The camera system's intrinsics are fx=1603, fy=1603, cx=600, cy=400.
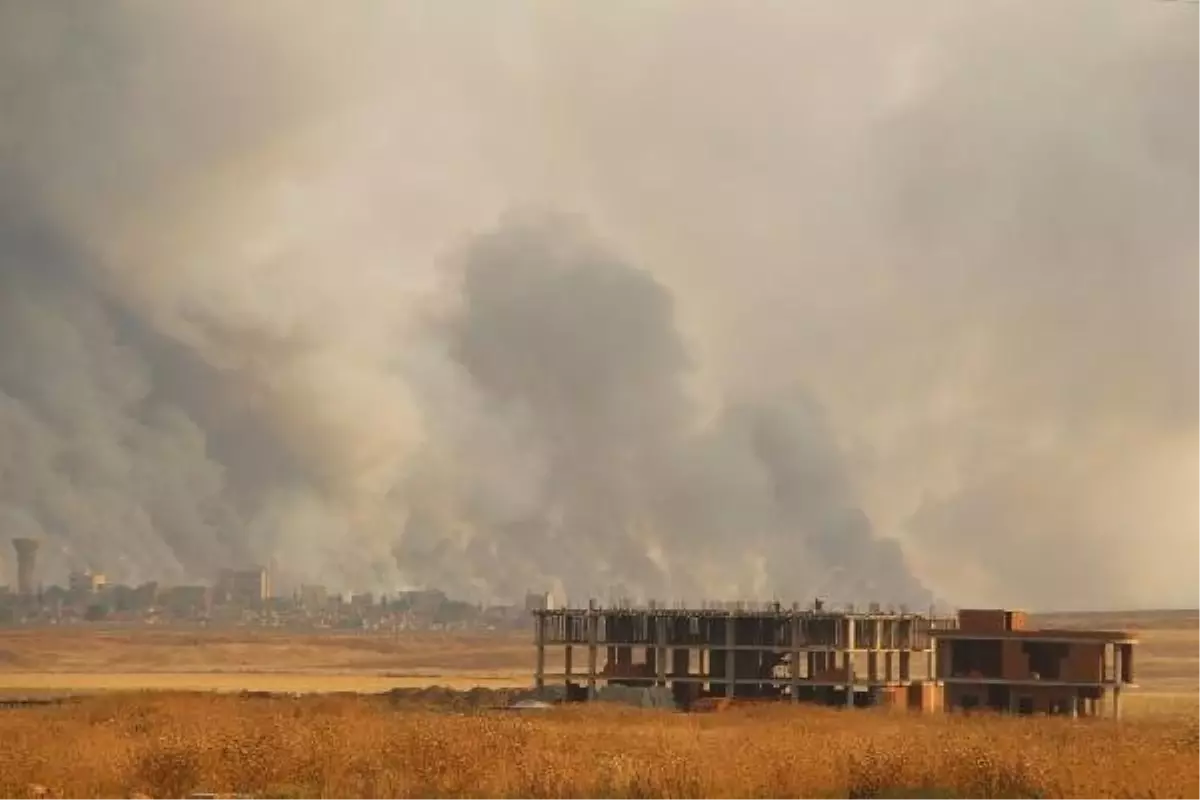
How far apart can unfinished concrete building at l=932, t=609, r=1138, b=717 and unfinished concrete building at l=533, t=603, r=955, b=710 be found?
2.66 metres

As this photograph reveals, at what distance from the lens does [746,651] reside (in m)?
90.3

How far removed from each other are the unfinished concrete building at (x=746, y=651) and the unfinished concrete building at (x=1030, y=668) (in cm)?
266

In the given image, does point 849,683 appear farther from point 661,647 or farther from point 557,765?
point 557,765

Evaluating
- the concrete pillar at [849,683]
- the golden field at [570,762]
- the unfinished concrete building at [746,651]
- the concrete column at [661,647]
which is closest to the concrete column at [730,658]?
the unfinished concrete building at [746,651]

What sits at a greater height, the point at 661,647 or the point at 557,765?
the point at 557,765

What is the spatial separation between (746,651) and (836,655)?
8.08m

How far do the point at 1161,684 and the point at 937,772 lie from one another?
458 feet

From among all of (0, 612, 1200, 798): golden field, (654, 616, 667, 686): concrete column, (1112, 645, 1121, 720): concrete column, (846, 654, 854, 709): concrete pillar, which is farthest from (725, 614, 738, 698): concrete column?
(0, 612, 1200, 798): golden field

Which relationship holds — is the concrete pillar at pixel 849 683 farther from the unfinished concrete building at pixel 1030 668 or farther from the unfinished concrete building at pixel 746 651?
the unfinished concrete building at pixel 1030 668

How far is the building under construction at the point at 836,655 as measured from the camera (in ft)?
277

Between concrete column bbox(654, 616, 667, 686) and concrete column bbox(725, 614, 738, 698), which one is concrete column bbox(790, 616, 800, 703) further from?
concrete column bbox(654, 616, 667, 686)

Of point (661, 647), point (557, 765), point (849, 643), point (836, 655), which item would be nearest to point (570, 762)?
point (557, 765)

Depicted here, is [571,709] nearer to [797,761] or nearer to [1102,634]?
[1102,634]

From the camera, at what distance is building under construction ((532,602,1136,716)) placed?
277ft
